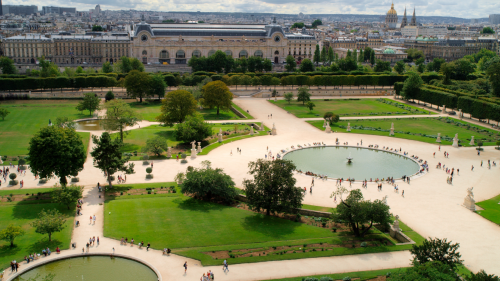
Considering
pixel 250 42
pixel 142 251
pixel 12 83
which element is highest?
pixel 250 42

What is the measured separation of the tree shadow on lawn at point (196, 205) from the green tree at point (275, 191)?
4.21 meters

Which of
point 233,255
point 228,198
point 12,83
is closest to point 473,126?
point 228,198

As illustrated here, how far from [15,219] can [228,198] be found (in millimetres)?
19652

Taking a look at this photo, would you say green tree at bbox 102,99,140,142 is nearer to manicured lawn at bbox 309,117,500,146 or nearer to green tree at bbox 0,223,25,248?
manicured lawn at bbox 309,117,500,146

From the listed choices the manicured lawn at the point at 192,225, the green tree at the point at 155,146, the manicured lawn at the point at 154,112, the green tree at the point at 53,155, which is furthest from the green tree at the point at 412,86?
the green tree at the point at 53,155

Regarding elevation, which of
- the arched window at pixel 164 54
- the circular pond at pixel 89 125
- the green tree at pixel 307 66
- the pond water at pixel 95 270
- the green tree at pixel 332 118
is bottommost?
the pond water at pixel 95 270

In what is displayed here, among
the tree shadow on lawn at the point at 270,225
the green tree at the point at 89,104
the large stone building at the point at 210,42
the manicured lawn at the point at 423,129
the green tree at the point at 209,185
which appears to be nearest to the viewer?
the tree shadow on lawn at the point at 270,225

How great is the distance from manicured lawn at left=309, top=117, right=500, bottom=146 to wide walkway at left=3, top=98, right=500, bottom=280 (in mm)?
2920

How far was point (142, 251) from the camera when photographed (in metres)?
38.2

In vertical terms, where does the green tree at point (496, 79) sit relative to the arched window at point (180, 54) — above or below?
below

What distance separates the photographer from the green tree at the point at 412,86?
107 metres

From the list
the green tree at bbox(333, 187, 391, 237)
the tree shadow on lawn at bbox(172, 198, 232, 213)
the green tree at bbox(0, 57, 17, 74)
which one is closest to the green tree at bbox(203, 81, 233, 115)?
the tree shadow on lawn at bbox(172, 198, 232, 213)

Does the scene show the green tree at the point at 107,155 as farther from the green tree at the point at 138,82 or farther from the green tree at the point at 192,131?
the green tree at the point at 138,82

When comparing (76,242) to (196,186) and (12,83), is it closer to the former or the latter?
(196,186)
